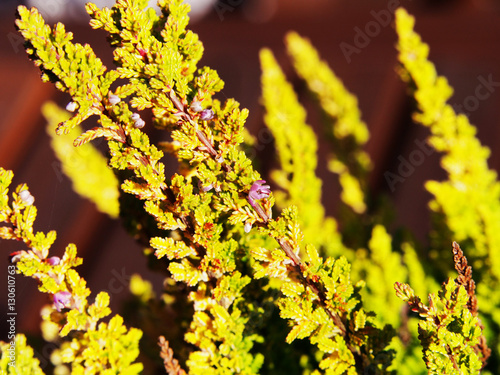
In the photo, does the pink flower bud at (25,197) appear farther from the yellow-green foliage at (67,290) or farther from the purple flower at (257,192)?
the purple flower at (257,192)

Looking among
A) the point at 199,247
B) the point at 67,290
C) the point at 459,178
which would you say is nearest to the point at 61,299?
the point at 67,290

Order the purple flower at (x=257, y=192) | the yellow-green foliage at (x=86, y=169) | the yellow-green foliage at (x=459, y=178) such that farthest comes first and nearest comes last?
the yellow-green foliage at (x=86, y=169)
the yellow-green foliage at (x=459, y=178)
the purple flower at (x=257, y=192)

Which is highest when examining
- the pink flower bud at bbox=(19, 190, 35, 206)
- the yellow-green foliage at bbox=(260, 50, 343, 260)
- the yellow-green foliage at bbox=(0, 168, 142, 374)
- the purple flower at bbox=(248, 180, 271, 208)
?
the purple flower at bbox=(248, 180, 271, 208)

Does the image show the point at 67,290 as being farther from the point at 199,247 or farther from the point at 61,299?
the point at 199,247

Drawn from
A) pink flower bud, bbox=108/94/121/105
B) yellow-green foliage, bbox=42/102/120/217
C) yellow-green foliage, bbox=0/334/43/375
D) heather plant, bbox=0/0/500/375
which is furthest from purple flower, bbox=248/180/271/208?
yellow-green foliage, bbox=42/102/120/217

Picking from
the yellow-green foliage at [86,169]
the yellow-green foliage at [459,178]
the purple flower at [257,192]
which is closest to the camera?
the purple flower at [257,192]

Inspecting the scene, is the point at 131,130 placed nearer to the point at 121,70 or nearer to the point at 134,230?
the point at 121,70

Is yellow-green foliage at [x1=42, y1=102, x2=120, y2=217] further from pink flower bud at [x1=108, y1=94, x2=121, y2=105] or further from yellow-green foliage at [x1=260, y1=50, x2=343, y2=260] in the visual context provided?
pink flower bud at [x1=108, y1=94, x2=121, y2=105]

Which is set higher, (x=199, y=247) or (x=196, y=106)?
(x=196, y=106)

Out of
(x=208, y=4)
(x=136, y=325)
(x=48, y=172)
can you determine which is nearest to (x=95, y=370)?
(x=136, y=325)

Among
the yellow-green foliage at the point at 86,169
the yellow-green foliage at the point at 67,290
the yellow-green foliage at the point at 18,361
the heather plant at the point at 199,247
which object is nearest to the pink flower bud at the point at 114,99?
the heather plant at the point at 199,247

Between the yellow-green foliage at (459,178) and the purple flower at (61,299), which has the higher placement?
the yellow-green foliage at (459,178)

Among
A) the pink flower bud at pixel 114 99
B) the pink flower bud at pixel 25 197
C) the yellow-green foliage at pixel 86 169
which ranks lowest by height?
the yellow-green foliage at pixel 86 169
